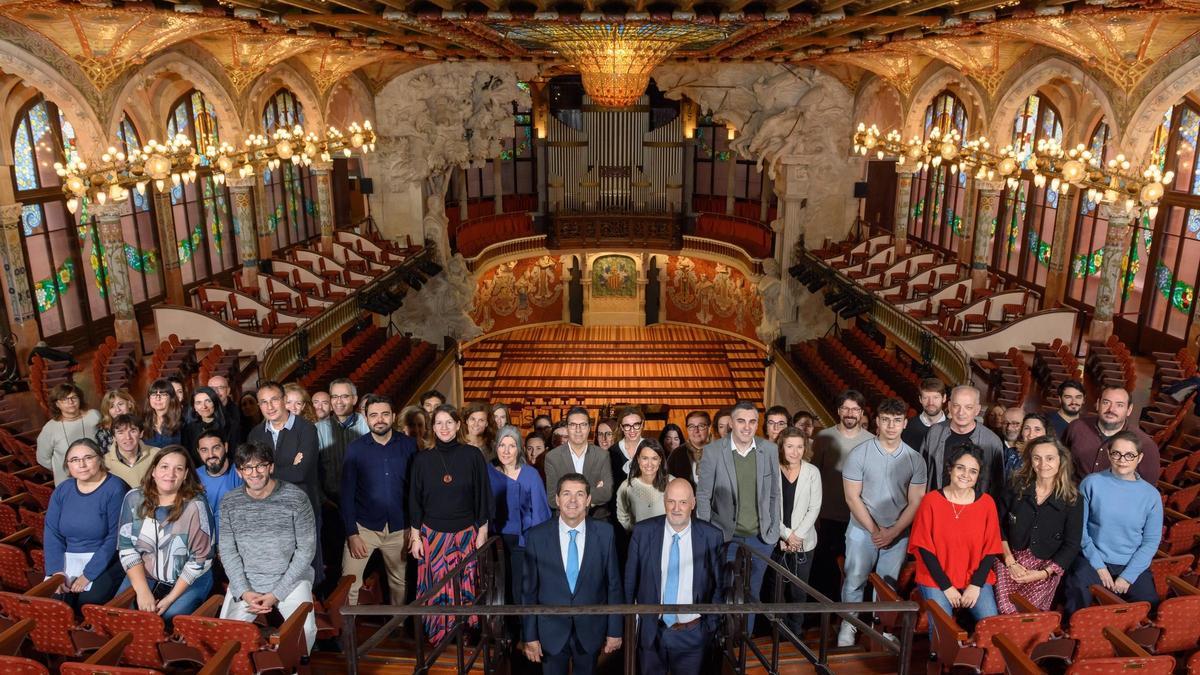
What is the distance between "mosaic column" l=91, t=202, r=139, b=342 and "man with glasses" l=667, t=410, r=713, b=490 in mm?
11781

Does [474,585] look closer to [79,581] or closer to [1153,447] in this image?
[79,581]

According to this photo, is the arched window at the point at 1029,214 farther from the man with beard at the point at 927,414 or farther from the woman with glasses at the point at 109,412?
the woman with glasses at the point at 109,412

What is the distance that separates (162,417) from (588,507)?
10.6 ft

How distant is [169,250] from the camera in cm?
1827

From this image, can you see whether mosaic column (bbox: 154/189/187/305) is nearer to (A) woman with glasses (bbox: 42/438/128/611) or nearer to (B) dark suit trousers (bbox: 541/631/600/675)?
(A) woman with glasses (bbox: 42/438/128/611)

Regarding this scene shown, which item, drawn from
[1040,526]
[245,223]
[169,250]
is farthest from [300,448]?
[169,250]

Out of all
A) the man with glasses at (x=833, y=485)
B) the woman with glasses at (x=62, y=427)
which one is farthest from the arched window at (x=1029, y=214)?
the woman with glasses at (x=62, y=427)

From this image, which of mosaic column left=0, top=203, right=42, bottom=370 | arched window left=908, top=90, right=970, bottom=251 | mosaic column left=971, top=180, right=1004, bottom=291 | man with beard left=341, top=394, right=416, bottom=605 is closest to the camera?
man with beard left=341, top=394, right=416, bottom=605

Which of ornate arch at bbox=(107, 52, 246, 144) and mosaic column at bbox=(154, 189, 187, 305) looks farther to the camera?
mosaic column at bbox=(154, 189, 187, 305)

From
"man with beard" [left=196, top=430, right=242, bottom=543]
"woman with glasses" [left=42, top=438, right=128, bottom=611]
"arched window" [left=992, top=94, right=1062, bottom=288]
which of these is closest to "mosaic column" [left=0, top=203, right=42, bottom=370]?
"woman with glasses" [left=42, top=438, right=128, bottom=611]

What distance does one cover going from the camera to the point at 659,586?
412 centimetres

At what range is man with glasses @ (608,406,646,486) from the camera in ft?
18.3

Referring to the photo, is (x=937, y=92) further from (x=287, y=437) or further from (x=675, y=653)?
(x=675, y=653)

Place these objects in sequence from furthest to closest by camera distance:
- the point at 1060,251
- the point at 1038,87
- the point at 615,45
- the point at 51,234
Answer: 1. the point at 1060,251
2. the point at 1038,87
3. the point at 51,234
4. the point at 615,45
